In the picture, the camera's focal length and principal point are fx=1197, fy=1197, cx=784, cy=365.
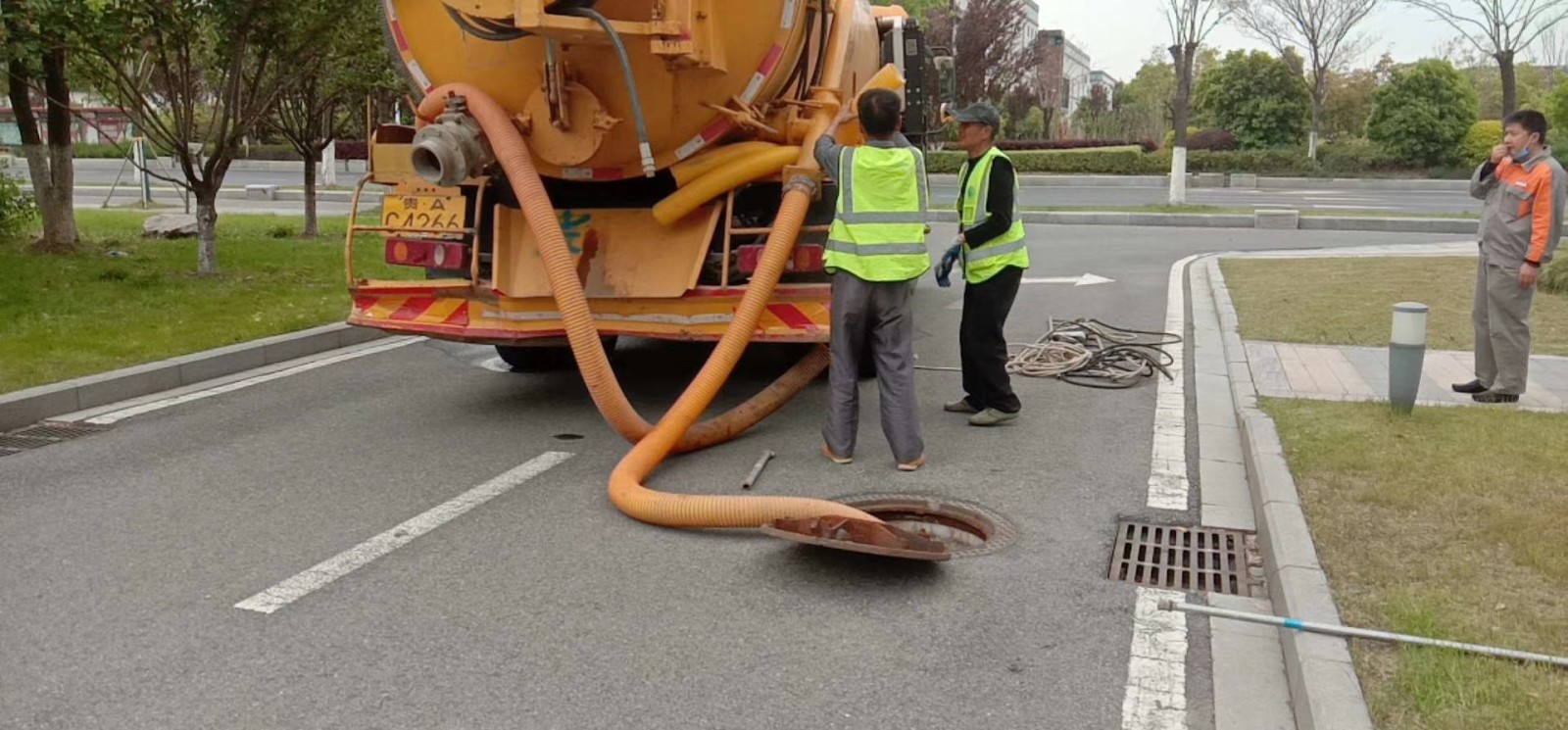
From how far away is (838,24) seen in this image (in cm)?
648

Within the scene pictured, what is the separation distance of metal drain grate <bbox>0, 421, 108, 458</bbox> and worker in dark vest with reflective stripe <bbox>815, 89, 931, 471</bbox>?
3.85 meters

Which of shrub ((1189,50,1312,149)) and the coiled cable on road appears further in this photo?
shrub ((1189,50,1312,149))

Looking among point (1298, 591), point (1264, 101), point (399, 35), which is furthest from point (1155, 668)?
point (1264, 101)

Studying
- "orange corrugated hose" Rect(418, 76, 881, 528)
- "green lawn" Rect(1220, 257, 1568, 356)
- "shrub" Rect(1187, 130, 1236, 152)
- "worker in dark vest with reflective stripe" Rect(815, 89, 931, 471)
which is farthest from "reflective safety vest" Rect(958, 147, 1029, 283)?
"shrub" Rect(1187, 130, 1236, 152)

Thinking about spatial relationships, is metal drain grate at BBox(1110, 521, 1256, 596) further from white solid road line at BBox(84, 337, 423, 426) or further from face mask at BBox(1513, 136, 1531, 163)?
white solid road line at BBox(84, 337, 423, 426)

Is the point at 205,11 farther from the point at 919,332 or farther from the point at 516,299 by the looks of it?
the point at 919,332

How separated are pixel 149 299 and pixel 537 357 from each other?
386 cm

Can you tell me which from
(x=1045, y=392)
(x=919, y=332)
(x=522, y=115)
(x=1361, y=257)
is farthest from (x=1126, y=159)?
(x=522, y=115)

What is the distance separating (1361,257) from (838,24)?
9.67 meters

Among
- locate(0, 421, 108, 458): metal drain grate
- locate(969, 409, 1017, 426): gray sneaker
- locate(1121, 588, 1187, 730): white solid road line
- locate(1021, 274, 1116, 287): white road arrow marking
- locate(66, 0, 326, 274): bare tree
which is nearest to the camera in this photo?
locate(1121, 588, 1187, 730): white solid road line

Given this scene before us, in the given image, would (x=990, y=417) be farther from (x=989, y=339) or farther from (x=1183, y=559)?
(x=1183, y=559)

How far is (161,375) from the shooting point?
7.10 metres

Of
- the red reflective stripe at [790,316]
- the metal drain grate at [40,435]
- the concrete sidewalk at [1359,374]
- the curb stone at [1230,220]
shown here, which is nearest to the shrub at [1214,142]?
the curb stone at [1230,220]

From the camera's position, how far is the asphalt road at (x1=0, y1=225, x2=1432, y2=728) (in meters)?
3.32
